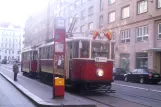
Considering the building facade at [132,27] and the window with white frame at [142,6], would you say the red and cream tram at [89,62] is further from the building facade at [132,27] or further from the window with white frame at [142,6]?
the window with white frame at [142,6]

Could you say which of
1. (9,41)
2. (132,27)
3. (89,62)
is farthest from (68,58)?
(9,41)

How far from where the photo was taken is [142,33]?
115 ft

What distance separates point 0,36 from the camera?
124m

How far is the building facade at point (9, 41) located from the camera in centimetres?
12425

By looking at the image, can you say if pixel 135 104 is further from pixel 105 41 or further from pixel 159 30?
pixel 159 30

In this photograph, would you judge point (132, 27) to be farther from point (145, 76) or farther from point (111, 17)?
point (145, 76)

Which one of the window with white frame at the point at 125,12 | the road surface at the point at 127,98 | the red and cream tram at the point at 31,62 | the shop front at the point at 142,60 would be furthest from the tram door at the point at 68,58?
the window with white frame at the point at 125,12

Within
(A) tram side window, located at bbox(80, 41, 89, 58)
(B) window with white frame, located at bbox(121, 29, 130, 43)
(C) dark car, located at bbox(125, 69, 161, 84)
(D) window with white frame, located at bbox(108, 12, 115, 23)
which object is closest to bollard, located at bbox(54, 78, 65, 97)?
(A) tram side window, located at bbox(80, 41, 89, 58)

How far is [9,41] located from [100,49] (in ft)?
378

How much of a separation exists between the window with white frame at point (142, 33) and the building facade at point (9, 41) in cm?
9248

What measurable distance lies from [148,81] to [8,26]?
10990 centimetres

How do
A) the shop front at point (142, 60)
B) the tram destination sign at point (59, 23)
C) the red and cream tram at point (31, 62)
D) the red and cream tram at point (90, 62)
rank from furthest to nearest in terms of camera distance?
1. the shop front at point (142, 60)
2. the red and cream tram at point (31, 62)
3. the red and cream tram at point (90, 62)
4. the tram destination sign at point (59, 23)

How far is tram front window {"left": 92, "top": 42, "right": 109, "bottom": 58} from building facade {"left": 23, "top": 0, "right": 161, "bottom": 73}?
46.6 feet

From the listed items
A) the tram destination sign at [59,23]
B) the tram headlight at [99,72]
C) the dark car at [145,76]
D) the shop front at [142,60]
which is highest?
the tram destination sign at [59,23]
